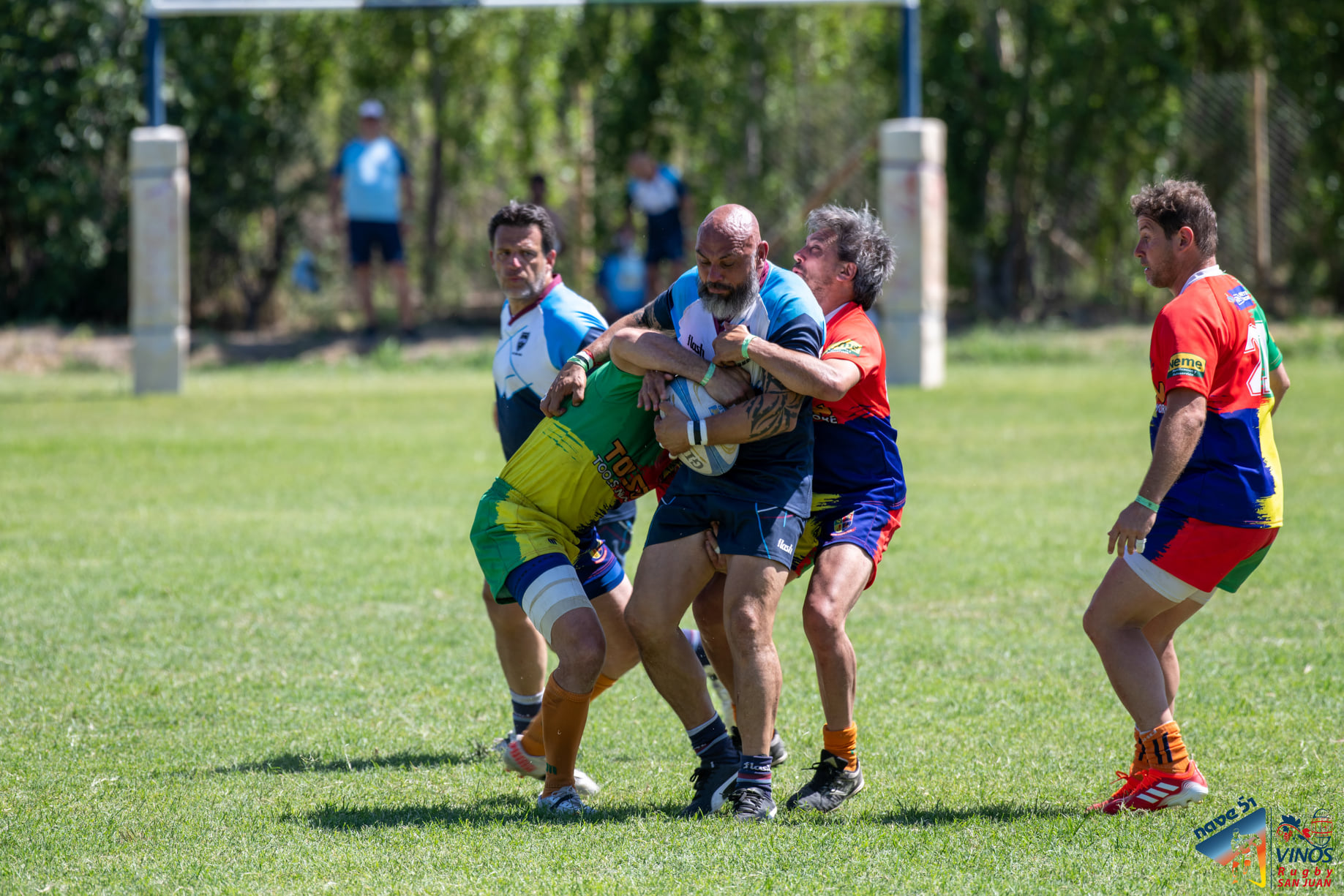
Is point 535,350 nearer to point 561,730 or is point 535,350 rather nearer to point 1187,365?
point 561,730

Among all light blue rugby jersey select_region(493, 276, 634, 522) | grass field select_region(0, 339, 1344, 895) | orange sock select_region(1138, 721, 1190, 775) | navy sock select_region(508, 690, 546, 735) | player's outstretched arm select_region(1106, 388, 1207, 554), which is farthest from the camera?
navy sock select_region(508, 690, 546, 735)

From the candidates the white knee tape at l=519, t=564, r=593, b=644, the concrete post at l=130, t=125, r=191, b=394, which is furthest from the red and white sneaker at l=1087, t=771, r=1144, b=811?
the concrete post at l=130, t=125, r=191, b=394

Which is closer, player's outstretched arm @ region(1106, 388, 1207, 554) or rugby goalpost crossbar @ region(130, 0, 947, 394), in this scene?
player's outstretched arm @ region(1106, 388, 1207, 554)

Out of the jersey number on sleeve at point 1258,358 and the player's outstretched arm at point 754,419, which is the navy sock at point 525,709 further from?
the jersey number on sleeve at point 1258,358

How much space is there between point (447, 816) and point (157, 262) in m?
12.0

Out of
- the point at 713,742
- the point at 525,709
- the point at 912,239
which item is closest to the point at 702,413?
the point at 713,742

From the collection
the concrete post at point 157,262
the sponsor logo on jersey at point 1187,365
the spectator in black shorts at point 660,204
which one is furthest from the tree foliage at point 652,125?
the sponsor logo on jersey at point 1187,365

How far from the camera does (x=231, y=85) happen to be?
20031mm

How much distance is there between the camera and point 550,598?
4.71 metres

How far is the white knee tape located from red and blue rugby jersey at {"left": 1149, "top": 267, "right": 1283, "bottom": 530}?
6.32ft

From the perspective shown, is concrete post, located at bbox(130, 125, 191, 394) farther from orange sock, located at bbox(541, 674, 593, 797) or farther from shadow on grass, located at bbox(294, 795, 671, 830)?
orange sock, located at bbox(541, 674, 593, 797)

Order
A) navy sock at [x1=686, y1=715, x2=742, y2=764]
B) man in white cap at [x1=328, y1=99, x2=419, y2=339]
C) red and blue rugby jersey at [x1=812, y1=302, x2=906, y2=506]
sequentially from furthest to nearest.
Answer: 1. man in white cap at [x1=328, y1=99, x2=419, y2=339]
2. red and blue rugby jersey at [x1=812, y1=302, x2=906, y2=506]
3. navy sock at [x1=686, y1=715, x2=742, y2=764]

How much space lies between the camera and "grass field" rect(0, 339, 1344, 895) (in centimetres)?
430

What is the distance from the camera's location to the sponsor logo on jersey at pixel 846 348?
486 cm
